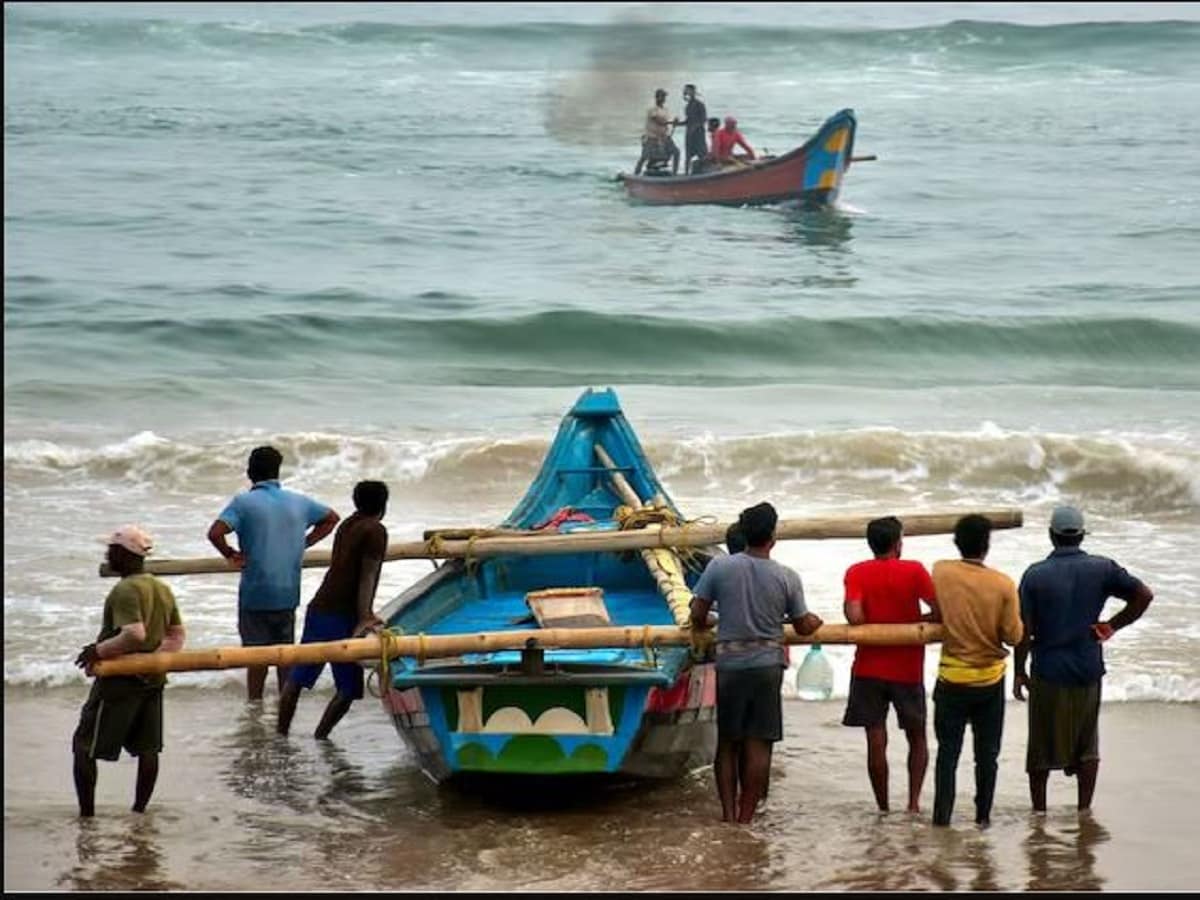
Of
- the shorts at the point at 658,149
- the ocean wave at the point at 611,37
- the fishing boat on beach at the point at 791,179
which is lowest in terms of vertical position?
the fishing boat on beach at the point at 791,179

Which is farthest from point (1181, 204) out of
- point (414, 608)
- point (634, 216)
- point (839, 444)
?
point (414, 608)

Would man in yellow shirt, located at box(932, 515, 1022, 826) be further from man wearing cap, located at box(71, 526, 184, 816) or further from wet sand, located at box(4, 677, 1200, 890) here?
man wearing cap, located at box(71, 526, 184, 816)

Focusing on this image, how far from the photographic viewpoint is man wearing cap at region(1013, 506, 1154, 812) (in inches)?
305

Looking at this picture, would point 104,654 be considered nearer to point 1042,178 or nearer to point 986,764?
point 986,764

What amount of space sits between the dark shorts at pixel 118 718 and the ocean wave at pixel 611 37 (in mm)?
33187

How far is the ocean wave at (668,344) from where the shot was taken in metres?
21.8

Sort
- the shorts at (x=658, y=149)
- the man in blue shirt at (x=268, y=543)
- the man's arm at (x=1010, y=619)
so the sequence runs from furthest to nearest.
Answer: the shorts at (x=658, y=149) → the man in blue shirt at (x=268, y=543) → the man's arm at (x=1010, y=619)

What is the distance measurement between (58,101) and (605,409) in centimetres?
2827

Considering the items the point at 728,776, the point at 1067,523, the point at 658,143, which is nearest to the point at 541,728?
the point at 728,776

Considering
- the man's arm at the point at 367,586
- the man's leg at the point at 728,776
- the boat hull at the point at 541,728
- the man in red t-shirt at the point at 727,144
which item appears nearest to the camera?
the boat hull at the point at 541,728

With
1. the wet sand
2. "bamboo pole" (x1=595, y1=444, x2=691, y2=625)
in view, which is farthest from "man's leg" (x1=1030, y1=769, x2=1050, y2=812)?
"bamboo pole" (x1=595, y1=444, x2=691, y2=625)

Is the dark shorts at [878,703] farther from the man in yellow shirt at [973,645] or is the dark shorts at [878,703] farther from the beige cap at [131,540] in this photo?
the beige cap at [131,540]

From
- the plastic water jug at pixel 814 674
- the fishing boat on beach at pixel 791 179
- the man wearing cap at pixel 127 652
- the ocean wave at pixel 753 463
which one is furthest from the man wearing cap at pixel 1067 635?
the fishing boat on beach at pixel 791 179

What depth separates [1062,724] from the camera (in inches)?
Answer: 311
